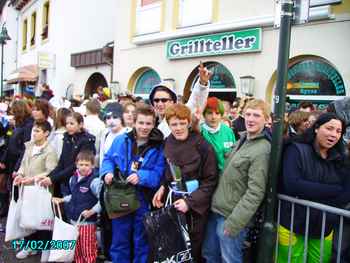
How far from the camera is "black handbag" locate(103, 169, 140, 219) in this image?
3389 mm

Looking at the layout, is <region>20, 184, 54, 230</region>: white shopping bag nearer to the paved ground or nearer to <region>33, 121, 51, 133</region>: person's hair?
the paved ground

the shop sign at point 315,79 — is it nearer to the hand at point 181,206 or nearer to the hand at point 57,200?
the hand at point 181,206

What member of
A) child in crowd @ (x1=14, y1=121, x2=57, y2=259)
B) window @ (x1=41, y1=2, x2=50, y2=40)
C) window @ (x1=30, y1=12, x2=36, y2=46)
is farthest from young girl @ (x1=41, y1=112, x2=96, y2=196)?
window @ (x1=30, y1=12, x2=36, y2=46)

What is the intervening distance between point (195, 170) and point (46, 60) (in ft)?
55.8

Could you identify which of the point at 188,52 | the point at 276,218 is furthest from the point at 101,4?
the point at 276,218

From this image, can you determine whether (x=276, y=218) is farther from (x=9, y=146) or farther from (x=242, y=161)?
(x=9, y=146)

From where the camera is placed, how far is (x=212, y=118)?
11.3 feet

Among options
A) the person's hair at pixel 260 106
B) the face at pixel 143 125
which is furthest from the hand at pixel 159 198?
the person's hair at pixel 260 106

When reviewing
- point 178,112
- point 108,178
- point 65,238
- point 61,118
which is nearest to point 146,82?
point 61,118

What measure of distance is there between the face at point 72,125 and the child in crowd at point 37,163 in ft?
1.11

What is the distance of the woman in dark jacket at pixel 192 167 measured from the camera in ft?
10.2

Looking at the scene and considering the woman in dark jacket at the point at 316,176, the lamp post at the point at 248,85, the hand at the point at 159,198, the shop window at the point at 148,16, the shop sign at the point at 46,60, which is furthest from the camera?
the shop sign at the point at 46,60
